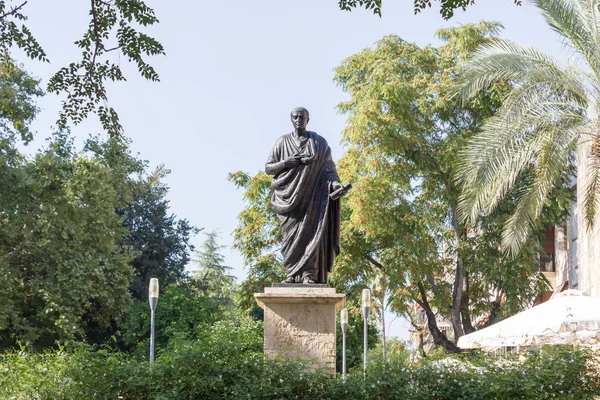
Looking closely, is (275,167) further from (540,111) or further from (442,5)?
(540,111)

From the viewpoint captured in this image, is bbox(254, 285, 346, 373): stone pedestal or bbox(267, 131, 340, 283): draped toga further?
bbox(267, 131, 340, 283): draped toga

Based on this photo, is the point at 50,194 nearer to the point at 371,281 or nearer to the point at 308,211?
the point at 371,281

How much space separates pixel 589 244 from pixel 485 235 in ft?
23.8

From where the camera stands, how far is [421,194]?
26672 millimetres

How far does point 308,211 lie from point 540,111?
832 cm

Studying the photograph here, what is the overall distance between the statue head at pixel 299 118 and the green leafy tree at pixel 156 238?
93.8ft

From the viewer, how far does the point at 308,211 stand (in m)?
9.77

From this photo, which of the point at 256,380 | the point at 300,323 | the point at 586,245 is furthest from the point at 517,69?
the point at 256,380

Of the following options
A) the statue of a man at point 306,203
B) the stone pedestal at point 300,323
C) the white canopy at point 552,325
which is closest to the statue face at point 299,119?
the statue of a man at point 306,203

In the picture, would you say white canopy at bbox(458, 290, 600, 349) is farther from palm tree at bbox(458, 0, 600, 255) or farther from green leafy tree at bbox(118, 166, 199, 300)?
green leafy tree at bbox(118, 166, 199, 300)

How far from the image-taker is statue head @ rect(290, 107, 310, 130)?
390 inches

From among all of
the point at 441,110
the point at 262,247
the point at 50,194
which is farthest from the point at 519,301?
the point at 50,194

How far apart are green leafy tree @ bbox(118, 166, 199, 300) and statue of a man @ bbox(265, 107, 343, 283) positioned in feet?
93.6

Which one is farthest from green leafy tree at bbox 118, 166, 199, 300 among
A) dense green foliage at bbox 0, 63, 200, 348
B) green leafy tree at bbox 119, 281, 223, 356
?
dense green foliage at bbox 0, 63, 200, 348
